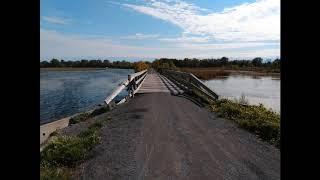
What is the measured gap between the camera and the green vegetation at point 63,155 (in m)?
5.61

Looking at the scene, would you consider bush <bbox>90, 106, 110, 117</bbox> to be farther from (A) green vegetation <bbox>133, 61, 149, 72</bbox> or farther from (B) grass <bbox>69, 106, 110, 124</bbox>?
(A) green vegetation <bbox>133, 61, 149, 72</bbox>

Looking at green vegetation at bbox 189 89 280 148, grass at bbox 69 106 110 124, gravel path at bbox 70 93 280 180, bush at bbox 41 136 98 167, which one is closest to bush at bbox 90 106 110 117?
grass at bbox 69 106 110 124

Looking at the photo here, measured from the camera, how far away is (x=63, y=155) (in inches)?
261

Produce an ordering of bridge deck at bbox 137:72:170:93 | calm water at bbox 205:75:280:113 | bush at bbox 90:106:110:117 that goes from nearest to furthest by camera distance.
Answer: bush at bbox 90:106:110:117, calm water at bbox 205:75:280:113, bridge deck at bbox 137:72:170:93

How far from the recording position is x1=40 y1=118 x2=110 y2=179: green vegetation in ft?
18.4

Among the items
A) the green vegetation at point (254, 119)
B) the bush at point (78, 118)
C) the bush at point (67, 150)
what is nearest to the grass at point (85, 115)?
the bush at point (78, 118)

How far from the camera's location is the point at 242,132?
9.32 m

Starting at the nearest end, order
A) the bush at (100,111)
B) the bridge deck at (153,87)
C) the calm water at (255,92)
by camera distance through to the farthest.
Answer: the bush at (100,111) → the calm water at (255,92) → the bridge deck at (153,87)

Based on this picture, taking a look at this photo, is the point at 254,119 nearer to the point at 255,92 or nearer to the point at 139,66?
the point at 255,92

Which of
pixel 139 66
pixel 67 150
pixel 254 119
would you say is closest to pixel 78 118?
pixel 254 119

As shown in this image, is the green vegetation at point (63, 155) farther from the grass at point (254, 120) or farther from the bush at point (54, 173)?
the grass at point (254, 120)
